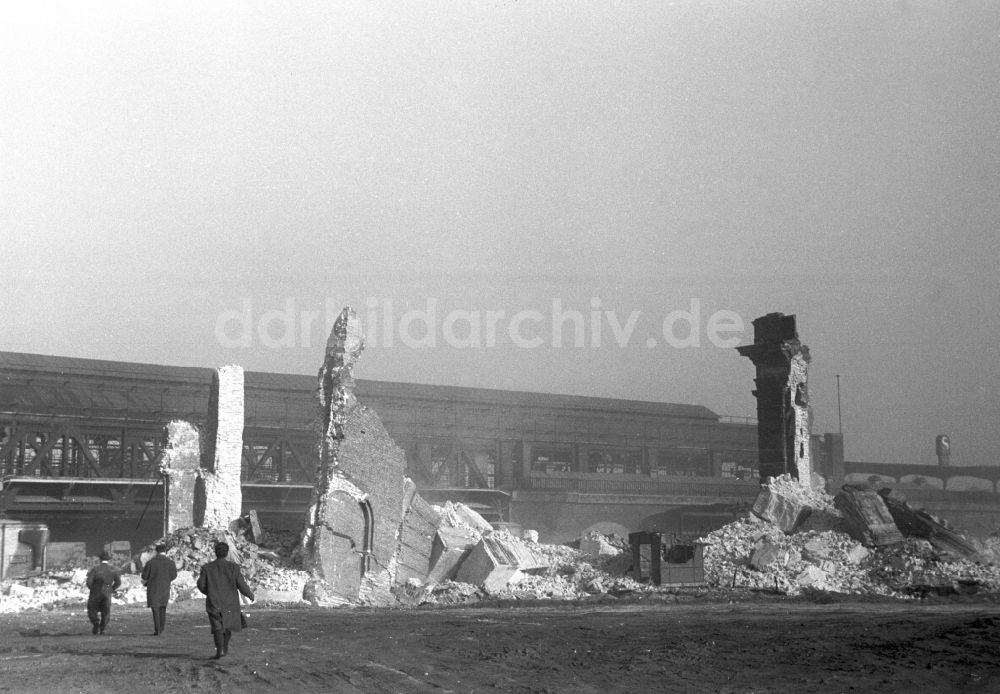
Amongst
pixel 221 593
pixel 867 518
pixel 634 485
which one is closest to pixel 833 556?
pixel 867 518

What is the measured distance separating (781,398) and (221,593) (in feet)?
60.3

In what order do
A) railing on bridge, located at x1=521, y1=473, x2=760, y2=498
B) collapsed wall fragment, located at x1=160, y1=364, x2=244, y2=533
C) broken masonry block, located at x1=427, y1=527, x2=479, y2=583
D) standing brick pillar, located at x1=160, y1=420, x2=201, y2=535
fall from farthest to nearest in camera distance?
railing on bridge, located at x1=521, y1=473, x2=760, y2=498
broken masonry block, located at x1=427, y1=527, x2=479, y2=583
standing brick pillar, located at x1=160, y1=420, x2=201, y2=535
collapsed wall fragment, located at x1=160, y1=364, x2=244, y2=533

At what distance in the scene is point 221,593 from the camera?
837 centimetres

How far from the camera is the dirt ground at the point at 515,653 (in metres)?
7.95

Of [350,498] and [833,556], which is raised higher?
[350,498]

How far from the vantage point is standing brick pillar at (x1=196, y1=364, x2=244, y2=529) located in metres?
19.0

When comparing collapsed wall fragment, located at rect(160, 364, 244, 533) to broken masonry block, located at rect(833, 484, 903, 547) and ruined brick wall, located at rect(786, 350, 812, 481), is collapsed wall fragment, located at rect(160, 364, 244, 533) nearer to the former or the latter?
broken masonry block, located at rect(833, 484, 903, 547)

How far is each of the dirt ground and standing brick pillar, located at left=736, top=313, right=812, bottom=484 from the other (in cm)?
958

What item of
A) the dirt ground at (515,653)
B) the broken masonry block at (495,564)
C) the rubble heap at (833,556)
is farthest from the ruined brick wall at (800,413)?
the dirt ground at (515,653)

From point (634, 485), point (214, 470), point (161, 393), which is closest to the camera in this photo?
point (214, 470)

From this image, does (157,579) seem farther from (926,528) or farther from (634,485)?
(634,485)

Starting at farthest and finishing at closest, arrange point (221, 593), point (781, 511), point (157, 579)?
1. point (781, 511)
2. point (157, 579)
3. point (221, 593)

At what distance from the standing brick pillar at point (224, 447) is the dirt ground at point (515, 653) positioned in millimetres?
4629

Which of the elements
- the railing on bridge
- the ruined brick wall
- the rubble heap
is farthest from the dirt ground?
the railing on bridge
